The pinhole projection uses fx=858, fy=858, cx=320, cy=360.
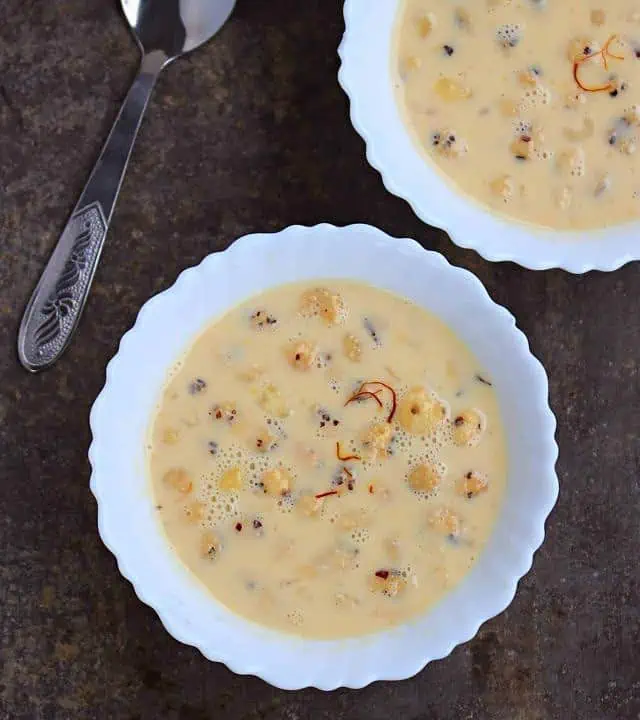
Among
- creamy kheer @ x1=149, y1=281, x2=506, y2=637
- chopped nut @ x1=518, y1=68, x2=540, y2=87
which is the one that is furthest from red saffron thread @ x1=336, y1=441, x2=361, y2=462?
chopped nut @ x1=518, y1=68, x2=540, y2=87

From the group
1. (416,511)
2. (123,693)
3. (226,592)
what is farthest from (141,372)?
(123,693)

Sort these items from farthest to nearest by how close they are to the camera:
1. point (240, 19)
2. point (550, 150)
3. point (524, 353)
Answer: point (240, 19), point (550, 150), point (524, 353)

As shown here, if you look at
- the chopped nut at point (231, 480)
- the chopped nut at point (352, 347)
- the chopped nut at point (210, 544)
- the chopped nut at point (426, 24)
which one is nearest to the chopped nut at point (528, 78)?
the chopped nut at point (426, 24)

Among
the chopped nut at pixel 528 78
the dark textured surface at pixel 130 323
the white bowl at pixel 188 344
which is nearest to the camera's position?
the white bowl at pixel 188 344

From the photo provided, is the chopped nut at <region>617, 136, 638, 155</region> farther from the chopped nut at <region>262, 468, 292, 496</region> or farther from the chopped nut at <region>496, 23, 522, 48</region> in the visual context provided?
the chopped nut at <region>262, 468, 292, 496</region>

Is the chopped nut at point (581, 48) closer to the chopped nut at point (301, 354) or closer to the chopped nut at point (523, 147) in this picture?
the chopped nut at point (523, 147)

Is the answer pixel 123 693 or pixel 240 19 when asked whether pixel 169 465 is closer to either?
pixel 123 693
